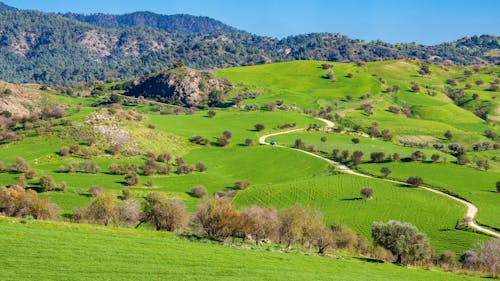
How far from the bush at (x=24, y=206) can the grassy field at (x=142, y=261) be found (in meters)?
14.6

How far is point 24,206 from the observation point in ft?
205

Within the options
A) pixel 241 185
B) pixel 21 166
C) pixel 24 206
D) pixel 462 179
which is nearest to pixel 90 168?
pixel 21 166

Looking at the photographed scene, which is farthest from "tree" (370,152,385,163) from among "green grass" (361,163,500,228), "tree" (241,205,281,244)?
"tree" (241,205,281,244)

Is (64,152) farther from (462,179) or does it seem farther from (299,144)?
(462,179)

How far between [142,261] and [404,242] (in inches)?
1245

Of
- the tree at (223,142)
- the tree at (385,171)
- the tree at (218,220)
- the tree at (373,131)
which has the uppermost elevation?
the tree at (373,131)

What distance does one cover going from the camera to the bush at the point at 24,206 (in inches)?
2403

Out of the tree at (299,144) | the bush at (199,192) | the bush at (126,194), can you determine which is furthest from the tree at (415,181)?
the bush at (126,194)

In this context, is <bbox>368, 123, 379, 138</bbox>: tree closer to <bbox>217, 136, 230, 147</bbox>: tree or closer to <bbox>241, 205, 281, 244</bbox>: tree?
<bbox>217, 136, 230, 147</bbox>: tree

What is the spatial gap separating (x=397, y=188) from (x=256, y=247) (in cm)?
5262

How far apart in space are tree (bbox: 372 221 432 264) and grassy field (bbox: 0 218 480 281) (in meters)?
4.79

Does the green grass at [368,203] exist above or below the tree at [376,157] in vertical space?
below

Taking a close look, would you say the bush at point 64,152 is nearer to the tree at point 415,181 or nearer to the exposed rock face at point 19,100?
the exposed rock face at point 19,100

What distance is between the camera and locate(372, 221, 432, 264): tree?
54781mm
